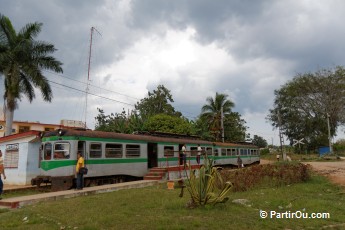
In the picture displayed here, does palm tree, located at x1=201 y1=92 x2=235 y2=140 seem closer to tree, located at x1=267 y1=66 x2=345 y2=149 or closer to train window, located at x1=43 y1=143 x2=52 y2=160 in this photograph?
tree, located at x1=267 y1=66 x2=345 y2=149

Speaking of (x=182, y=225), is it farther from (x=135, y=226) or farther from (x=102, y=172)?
(x=102, y=172)

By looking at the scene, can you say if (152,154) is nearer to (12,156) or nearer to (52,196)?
(12,156)

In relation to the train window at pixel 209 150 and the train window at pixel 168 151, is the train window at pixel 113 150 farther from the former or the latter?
the train window at pixel 209 150

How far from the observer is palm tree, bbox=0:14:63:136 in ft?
79.7

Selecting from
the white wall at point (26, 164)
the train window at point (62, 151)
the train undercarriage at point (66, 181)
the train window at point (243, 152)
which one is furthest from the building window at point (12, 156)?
the train window at point (243, 152)

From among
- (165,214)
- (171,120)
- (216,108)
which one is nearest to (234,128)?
(216,108)

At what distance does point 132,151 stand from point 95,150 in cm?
271

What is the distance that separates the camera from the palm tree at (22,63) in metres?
24.3

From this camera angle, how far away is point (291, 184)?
44.9 feet

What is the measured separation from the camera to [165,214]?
25.6ft

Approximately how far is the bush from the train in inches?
220

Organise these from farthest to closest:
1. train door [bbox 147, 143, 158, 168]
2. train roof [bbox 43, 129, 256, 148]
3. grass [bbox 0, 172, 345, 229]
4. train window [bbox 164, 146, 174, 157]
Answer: train window [bbox 164, 146, 174, 157]
train door [bbox 147, 143, 158, 168]
train roof [bbox 43, 129, 256, 148]
grass [bbox 0, 172, 345, 229]

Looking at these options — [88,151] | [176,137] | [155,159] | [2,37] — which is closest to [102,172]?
[88,151]

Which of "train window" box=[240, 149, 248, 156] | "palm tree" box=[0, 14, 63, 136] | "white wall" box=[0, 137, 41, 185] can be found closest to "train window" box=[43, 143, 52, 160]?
"white wall" box=[0, 137, 41, 185]
